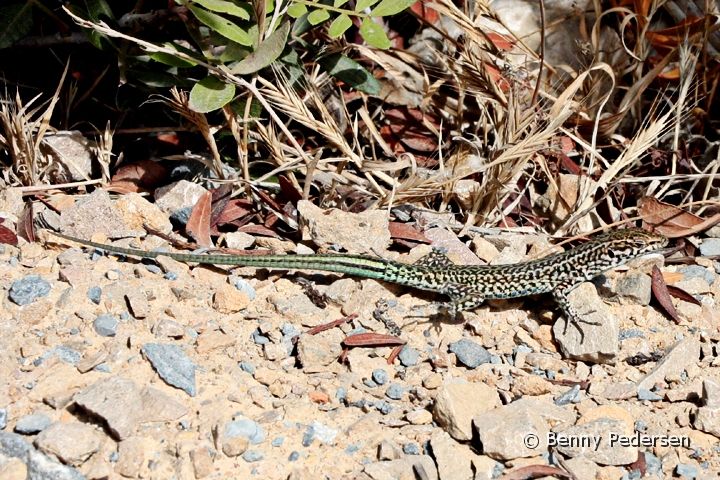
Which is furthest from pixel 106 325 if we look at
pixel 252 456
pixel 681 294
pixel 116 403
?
pixel 681 294

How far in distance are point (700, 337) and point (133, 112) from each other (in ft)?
12.4

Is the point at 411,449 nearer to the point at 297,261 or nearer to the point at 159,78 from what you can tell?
the point at 297,261

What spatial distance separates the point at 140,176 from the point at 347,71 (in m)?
1.50

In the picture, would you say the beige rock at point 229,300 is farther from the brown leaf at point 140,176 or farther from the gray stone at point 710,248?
the gray stone at point 710,248

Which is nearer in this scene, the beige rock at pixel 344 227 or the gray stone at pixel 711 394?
the gray stone at pixel 711 394

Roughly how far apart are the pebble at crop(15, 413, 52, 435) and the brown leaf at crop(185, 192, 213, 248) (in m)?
1.51

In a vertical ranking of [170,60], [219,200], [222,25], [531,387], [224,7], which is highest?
[224,7]

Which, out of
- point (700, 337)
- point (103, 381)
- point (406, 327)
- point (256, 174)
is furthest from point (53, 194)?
point (700, 337)

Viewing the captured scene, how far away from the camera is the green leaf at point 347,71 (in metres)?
4.62

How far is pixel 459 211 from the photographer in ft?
15.6

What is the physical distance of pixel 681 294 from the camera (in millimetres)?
4156

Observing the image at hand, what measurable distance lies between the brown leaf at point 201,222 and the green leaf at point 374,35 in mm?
1355

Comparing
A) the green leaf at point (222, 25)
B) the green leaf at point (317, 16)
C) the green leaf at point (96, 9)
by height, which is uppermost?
the green leaf at point (317, 16)

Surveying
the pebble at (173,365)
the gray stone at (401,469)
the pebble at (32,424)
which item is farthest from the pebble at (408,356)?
the pebble at (32,424)
